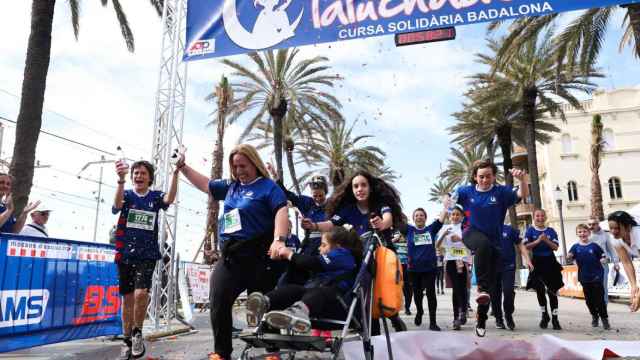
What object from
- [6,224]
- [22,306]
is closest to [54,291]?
[22,306]

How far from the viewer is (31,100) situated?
10445mm

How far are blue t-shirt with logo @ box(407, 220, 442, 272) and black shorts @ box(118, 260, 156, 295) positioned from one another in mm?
4667

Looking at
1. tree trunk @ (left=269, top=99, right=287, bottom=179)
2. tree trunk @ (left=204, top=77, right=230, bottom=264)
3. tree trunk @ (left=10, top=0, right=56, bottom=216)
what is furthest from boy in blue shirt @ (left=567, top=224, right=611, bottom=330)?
tree trunk @ (left=269, top=99, right=287, bottom=179)

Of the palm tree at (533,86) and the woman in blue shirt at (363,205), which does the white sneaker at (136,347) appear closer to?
the woman in blue shirt at (363,205)

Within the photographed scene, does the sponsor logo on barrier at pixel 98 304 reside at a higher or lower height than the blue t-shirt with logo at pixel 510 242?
lower

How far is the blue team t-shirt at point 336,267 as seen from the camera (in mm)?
3797

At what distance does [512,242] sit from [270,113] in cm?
1551

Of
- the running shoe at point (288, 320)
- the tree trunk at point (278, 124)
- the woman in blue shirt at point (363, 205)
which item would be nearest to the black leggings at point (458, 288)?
the woman in blue shirt at point (363, 205)

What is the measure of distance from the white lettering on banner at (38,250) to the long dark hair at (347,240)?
3776mm

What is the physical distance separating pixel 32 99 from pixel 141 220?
6.75 m

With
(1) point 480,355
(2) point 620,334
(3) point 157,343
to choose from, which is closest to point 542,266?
(2) point 620,334

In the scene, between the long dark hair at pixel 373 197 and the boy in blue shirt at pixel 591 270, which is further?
the boy in blue shirt at pixel 591 270

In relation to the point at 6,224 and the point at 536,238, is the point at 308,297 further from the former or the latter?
the point at 536,238

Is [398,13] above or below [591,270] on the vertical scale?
above
